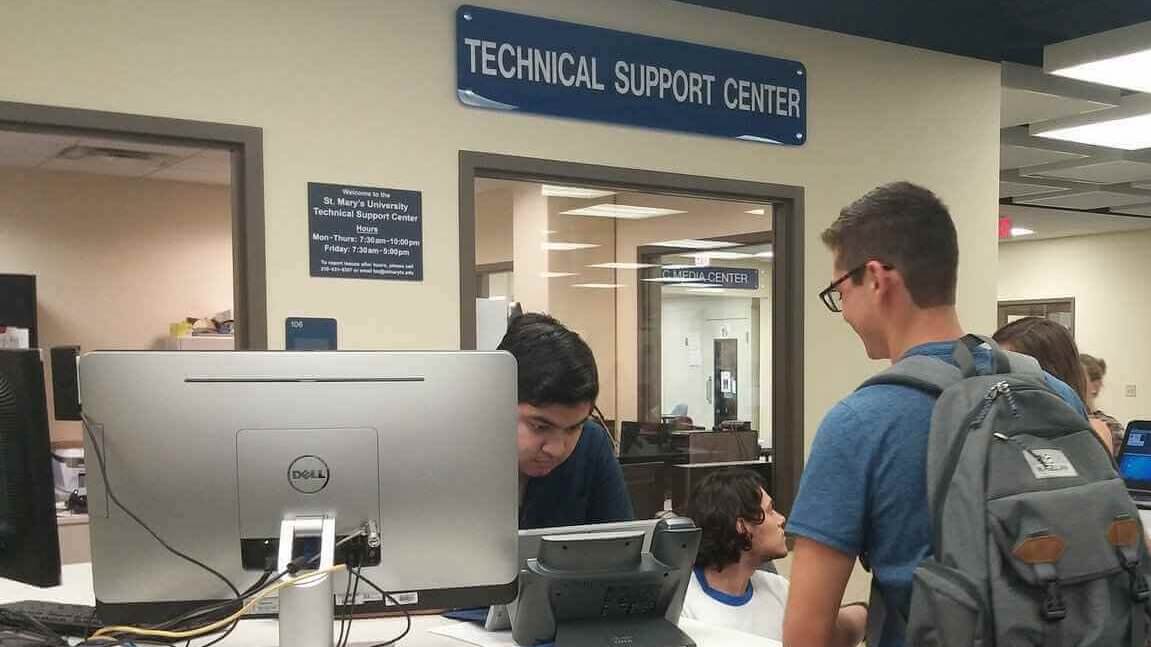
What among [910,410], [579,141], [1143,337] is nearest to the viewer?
[910,410]

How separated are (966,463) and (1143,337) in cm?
999

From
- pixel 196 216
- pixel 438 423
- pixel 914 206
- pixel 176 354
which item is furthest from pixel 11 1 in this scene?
pixel 196 216

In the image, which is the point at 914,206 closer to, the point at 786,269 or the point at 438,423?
the point at 438,423

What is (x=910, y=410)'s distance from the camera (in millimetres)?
1382

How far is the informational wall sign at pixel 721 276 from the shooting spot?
4.54 meters

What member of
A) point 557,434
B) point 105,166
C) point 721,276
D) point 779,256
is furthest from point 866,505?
point 105,166

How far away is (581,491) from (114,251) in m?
5.06

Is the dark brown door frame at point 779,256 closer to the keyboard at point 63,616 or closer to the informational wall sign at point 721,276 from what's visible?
the informational wall sign at point 721,276

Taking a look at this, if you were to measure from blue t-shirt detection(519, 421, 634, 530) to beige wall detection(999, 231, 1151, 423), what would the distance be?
948cm

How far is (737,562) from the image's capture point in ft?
7.57

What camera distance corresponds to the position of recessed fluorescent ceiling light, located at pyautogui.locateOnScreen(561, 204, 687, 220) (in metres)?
5.32

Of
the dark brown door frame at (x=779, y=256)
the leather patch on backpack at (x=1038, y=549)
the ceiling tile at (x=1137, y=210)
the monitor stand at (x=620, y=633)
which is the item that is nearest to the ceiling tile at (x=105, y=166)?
the dark brown door frame at (x=779, y=256)

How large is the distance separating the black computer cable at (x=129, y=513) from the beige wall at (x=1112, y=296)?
10472mm

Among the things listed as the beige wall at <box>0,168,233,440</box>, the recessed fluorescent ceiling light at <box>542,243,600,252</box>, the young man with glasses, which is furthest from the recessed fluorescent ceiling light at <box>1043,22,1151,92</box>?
the beige wall at <box>0,168,233,440</box>
